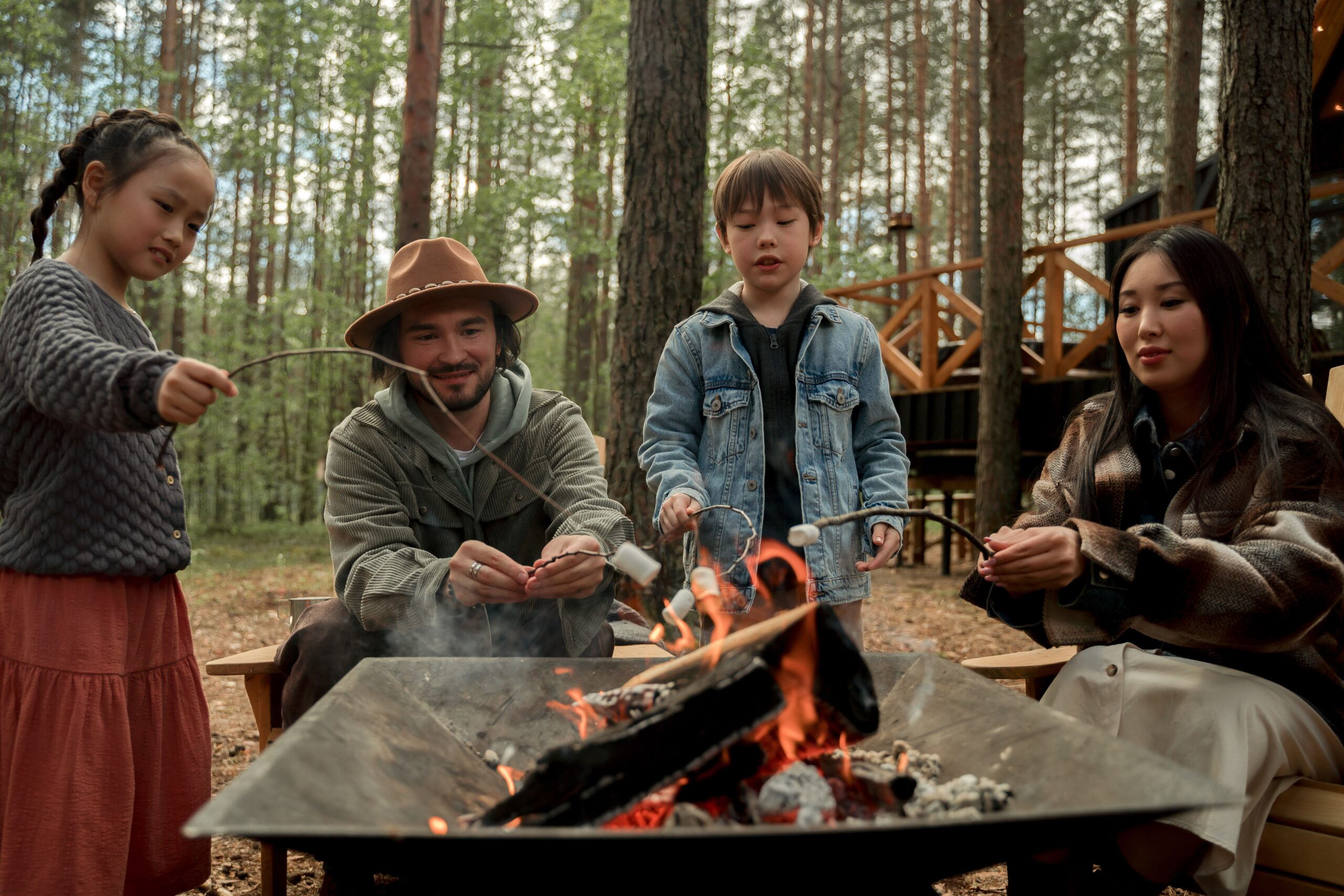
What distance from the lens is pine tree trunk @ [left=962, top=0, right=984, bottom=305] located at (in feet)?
44.7

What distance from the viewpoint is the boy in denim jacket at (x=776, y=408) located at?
266 cm

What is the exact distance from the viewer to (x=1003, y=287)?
327 inches

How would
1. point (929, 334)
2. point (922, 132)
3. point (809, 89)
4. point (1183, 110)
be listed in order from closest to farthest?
1. point (1183, 110)
2. point (929, 334)
3. point (922, 132)
4. point (809, 89)

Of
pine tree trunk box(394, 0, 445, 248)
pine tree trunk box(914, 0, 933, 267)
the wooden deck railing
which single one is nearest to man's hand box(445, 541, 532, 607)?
pine tree trunk box(394, 0, 445, 248)

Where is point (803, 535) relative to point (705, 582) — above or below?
above

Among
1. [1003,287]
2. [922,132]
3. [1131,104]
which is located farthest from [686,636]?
[1131,104]

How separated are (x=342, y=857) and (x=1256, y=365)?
7.19 ft

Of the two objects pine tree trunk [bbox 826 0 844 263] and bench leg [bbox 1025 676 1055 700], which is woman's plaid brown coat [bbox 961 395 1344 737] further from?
pine tree trunk [bbox 826 0 844 263]

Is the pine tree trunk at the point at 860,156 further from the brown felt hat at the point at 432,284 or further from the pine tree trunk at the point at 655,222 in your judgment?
the brown felt hat at the point at 432,284

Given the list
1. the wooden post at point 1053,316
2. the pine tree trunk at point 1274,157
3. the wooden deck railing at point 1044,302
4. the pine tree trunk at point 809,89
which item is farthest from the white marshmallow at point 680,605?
the pine tree trunk at point 809,89

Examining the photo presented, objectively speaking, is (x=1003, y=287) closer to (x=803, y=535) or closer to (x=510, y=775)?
(x=803, y=535)

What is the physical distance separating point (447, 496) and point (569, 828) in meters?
1.55

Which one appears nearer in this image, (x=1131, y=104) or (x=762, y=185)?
(x=762, y=185)

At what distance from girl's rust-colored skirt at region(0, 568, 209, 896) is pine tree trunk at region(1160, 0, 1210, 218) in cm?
1000
